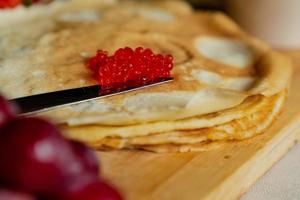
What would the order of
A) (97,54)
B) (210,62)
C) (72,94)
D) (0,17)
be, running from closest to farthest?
(72,94), (97,54), (210,62), (0,17)

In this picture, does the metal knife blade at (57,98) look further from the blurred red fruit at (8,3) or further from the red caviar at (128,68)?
the blurred red fruit at (8,3)

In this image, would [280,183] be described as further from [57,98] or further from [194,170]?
[57,98]

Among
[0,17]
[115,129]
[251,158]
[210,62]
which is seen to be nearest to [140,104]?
[115,129]

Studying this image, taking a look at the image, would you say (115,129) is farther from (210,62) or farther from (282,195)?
(210,62)

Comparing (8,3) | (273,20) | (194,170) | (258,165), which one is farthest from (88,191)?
(273,20)

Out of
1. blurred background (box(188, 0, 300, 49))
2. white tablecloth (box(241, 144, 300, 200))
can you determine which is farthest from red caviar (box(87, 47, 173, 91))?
blurred background (box(188, 0, 300, 49))
